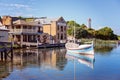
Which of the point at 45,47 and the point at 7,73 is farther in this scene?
the point at 45,47

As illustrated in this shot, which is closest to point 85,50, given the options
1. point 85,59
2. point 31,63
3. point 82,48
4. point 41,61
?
point 82,48

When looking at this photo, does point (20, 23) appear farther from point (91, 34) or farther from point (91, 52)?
point (91, 34)

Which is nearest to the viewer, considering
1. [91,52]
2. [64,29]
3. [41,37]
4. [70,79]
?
[70,79]

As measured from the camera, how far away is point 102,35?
11488cm

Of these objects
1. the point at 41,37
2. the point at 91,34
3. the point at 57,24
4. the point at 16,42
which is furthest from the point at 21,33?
the point at 91,34

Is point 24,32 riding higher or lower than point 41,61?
higher

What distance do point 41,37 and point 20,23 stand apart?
914 centimetres

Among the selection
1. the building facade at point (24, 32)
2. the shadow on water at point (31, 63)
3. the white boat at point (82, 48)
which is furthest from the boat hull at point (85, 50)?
the building facade at point (24, 32)

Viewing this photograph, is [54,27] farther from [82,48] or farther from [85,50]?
[85,50]

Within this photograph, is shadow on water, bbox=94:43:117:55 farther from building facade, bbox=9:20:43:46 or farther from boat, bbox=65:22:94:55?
building facade, bbox=9:20:43:46

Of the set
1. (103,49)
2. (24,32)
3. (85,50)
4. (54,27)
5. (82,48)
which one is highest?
(54,27)

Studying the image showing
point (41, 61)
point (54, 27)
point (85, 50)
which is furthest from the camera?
point (54, 27)

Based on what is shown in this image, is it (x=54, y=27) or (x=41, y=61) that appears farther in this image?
(x=54, y=27)

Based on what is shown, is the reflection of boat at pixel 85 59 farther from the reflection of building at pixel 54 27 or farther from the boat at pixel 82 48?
the reflection of building at pixel 54 27
